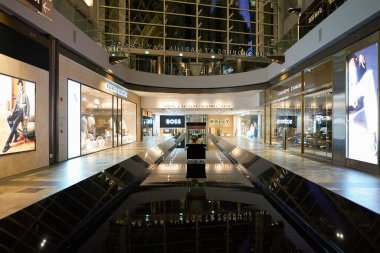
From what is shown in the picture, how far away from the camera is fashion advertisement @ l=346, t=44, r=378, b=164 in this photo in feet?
29.5

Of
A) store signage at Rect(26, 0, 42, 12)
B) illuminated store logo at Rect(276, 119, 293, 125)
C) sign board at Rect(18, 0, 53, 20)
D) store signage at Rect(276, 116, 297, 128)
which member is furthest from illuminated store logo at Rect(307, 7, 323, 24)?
store signage at Rect(26, 0, 42, 12)

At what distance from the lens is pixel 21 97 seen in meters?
8.78

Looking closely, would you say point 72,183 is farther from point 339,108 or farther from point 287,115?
point 287,115

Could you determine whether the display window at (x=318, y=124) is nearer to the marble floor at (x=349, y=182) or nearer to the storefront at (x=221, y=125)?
the marble floor at (x=349, y=182)

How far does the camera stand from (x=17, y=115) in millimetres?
8594

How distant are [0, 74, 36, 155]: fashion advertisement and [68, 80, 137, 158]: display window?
9.77ft

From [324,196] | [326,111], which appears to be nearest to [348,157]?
[326,111]

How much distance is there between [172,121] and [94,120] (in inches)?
999

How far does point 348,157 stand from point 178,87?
15.6 m

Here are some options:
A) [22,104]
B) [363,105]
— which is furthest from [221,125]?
[22,104]

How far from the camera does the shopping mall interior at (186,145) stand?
349 cm

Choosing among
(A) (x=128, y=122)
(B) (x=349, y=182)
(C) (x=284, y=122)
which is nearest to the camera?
(B) (x=349, y=182)

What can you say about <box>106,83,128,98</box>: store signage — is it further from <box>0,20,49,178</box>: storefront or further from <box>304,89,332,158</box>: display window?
<box>304,89,332,158</box>: display window

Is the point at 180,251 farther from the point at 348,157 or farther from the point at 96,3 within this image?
the point at 96,3
